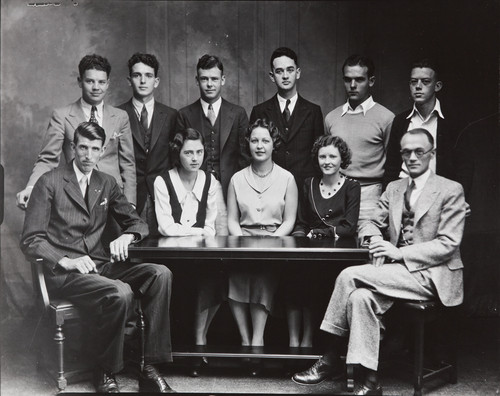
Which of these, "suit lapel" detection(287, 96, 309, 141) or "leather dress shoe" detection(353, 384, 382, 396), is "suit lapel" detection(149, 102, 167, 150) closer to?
"suit lapel" detection(287, 96, 309, 141)

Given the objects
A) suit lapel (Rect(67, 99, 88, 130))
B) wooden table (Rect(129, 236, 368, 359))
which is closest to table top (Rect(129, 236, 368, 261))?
wooden table (Rect(129, 236, 368, 359))

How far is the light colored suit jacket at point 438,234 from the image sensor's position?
10.8 feet

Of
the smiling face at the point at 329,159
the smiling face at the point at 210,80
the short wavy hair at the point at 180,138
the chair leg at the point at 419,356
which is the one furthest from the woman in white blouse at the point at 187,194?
the chair leg at the point at 419,356

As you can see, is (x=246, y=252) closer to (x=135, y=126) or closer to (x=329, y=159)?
(x=329, y=159)

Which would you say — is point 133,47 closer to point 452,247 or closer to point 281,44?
point 281,44

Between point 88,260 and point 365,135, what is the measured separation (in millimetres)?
1916

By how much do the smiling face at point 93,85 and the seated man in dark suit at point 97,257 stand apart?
47cm

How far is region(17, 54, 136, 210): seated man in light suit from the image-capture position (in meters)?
3.92

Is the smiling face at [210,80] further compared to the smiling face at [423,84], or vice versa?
the smiling face at [210,80]

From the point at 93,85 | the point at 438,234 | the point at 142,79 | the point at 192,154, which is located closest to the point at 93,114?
the point at 93,85

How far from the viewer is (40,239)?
338 cm

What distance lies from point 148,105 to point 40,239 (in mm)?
1233

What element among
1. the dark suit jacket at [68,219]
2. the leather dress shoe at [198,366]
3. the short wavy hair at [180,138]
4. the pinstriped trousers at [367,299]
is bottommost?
the leather dress shoe at [198,366]

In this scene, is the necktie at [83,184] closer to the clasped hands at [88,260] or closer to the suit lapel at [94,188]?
the suit lapel at [94,188]
